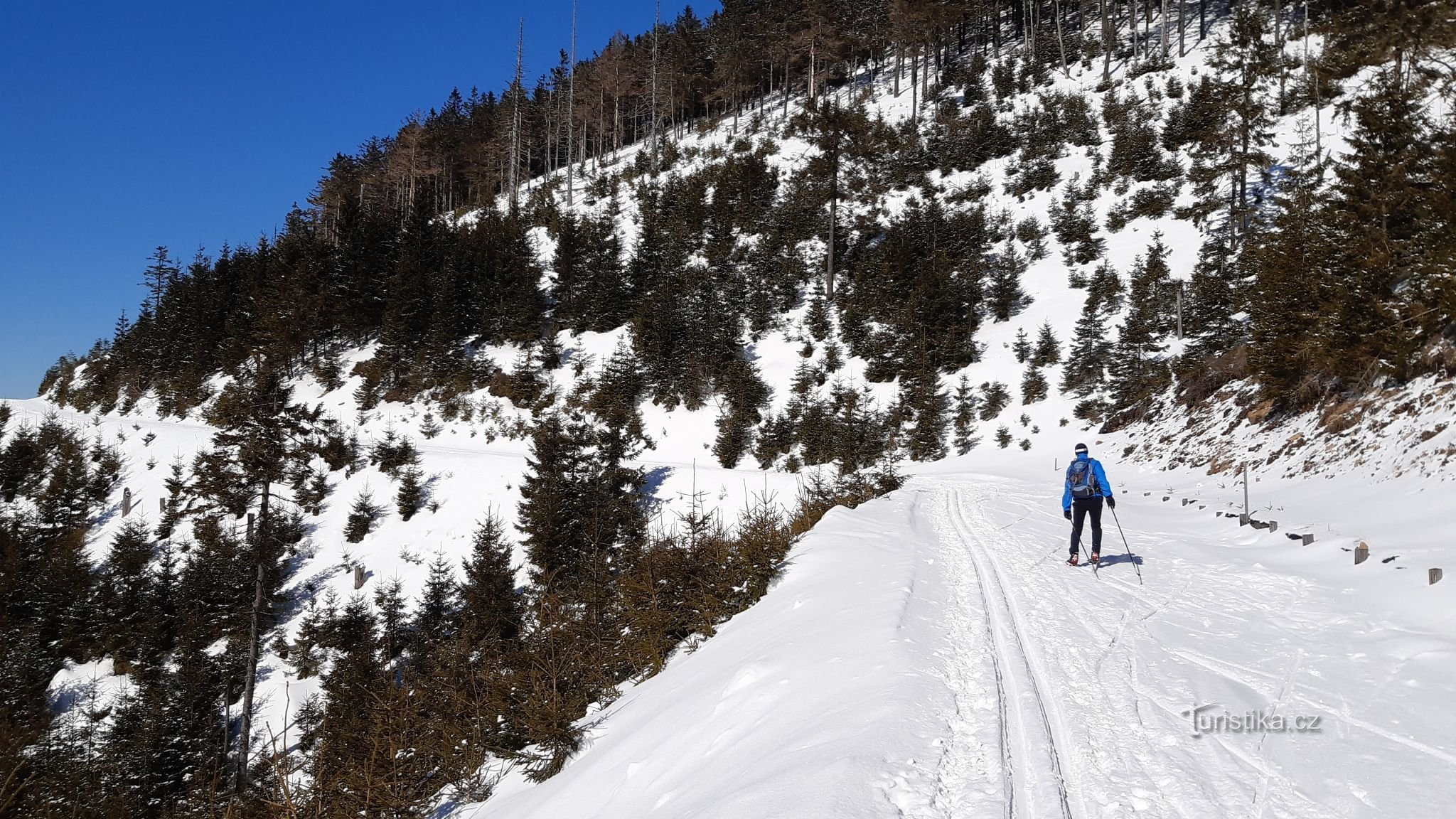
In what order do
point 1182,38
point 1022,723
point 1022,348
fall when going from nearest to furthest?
point 1022,723
point 1022,348
point 1182,38

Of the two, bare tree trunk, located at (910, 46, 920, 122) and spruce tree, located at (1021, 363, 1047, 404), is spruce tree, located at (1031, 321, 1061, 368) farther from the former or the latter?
bare tree trunk, located at (910, 46, 920, 122)

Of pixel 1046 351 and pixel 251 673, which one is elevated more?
pixel 1046 351

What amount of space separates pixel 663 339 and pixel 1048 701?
32.0 meters

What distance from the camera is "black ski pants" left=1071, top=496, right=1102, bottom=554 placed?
837 cm

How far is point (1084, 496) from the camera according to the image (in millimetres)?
8555

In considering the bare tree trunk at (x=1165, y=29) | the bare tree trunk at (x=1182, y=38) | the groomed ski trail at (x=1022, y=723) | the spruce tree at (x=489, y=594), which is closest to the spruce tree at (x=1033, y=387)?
the spruce tree at (x=489, y=594)

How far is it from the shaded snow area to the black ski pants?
439 millimetres

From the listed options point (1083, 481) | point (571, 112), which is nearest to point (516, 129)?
point (571, 112)

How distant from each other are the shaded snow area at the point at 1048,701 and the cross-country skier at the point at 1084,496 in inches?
20.4

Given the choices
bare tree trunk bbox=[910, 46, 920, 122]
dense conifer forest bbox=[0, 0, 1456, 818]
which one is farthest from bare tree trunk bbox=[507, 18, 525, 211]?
bare tree trunk bbox=[910, 46, 920, 122]

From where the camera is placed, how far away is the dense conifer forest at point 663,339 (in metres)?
10.3

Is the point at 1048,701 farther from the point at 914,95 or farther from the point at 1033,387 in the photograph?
the point at 914,95

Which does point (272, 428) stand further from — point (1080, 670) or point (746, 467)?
point (1080, 670)

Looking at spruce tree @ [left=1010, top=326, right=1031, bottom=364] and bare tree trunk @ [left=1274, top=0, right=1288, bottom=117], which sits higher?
bare tree trunk @ [left=1274, top=0, right=1288, bottom=117]
